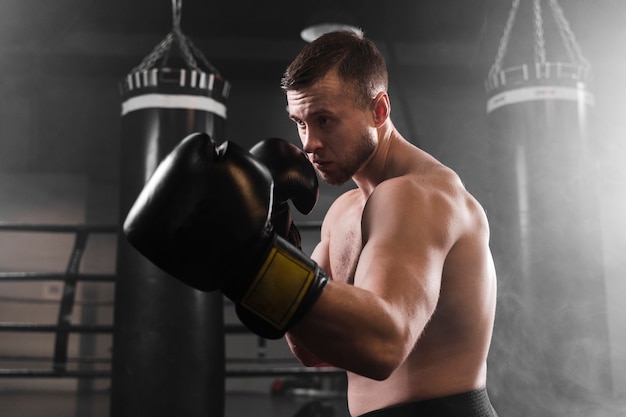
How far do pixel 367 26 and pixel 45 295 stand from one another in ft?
12.6

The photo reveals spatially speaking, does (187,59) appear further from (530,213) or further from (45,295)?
(45,295)

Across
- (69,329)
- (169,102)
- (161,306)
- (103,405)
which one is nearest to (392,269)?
(161,306)

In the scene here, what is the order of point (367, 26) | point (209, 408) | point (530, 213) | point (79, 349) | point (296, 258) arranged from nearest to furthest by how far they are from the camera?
point (296, 258) → point (209, 408) → point (530, 213) → point (367, 26) → point (79, 349)

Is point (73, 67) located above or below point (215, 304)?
above

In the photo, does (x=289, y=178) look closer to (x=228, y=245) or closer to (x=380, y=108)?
(x=380, y=108)

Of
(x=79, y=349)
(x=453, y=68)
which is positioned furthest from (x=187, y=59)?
(x=79, y=349)

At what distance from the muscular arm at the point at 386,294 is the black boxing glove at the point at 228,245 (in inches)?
1.4

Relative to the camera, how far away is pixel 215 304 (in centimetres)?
285

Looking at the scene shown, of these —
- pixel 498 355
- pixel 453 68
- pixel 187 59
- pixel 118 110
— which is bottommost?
pixel 498 355

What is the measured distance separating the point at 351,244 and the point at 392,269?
383mm

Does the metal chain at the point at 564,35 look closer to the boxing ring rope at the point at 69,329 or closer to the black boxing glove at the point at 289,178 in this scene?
the boxing ring rope at the point at 69,329

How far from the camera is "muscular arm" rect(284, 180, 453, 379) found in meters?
0.77

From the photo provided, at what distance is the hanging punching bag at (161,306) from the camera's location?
269 cm

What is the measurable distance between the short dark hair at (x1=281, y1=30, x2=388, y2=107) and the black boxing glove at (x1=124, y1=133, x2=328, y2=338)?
1.09ft
